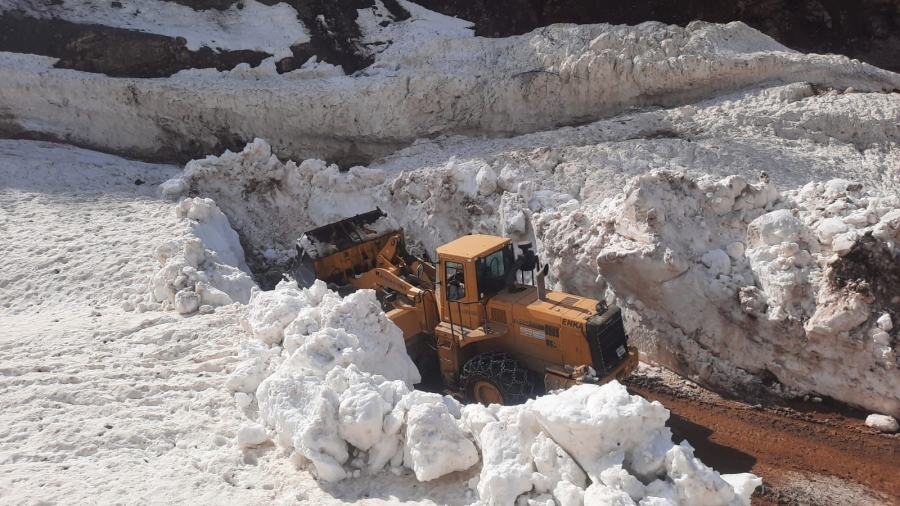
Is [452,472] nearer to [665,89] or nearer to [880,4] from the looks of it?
[665,89]

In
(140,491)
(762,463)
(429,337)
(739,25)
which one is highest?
(739,25)

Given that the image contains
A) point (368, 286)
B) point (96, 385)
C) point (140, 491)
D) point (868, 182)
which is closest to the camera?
point (140, 491)

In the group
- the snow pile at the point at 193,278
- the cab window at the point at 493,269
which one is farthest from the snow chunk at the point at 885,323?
the snow pile at the point at 193,278

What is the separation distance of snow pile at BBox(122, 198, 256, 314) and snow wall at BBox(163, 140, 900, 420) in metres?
3.37

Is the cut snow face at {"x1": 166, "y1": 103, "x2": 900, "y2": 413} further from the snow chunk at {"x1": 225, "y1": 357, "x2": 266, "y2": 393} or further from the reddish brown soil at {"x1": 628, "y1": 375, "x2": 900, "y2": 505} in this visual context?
the snow chunk at {"x1": 225, "y1": 357, "x2": 266, "y2": 393}

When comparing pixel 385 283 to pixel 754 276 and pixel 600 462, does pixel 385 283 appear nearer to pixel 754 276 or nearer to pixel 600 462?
pixel 754 276

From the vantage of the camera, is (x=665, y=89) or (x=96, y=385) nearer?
(x=96, y=385)

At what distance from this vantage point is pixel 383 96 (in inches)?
507

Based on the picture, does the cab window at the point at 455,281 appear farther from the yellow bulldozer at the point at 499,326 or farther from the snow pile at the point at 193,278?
the snow pile at the point at 193,278

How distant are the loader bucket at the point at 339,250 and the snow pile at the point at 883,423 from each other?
18.4 feet

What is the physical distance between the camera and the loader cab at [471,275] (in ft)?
22.8

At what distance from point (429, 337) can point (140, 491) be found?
3.80 metres

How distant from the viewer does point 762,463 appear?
20.4 ft

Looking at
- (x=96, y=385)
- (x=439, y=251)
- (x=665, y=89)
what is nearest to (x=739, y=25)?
(x=665, y=89)
